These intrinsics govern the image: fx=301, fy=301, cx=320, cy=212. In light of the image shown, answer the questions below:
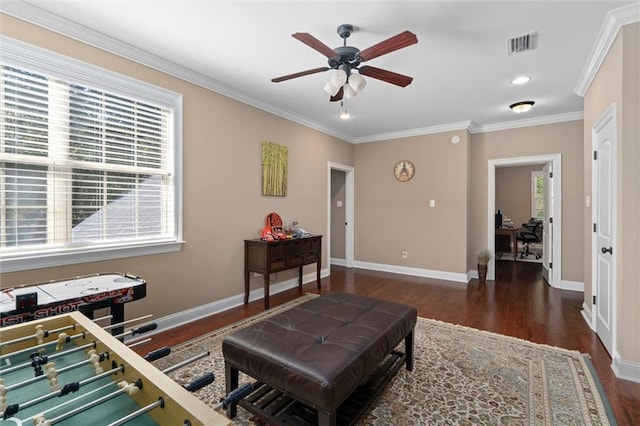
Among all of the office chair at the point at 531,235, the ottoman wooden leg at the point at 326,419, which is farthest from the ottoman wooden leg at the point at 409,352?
the office chair at the point at 531,235

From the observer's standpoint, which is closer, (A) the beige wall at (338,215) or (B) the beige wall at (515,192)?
(A) the beige wall at (338,215)

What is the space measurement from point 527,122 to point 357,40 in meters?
3.79

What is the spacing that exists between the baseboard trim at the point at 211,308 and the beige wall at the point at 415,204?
2.12 m

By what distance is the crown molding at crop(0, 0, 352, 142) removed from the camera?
2133mm

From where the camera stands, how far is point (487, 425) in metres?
1.72

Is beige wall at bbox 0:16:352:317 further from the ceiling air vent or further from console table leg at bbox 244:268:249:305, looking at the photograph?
the ceiling air vent

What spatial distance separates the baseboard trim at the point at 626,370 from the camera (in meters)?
2.16

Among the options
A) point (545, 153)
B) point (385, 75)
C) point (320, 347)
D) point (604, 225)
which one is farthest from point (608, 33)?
point (320, 347)

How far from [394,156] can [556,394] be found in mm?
4365

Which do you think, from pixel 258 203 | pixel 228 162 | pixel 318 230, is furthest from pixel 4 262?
pixel 318 230

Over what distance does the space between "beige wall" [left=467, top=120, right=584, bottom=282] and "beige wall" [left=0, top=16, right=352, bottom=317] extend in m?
3.28

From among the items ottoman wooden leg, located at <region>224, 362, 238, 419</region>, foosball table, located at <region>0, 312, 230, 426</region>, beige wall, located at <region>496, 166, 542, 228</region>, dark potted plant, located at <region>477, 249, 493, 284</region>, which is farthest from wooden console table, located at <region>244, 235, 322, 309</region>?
beige wall, located at <region>496, 166, 542, 228</region>

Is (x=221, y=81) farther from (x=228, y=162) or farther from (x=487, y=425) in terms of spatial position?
(x=487, y=425)

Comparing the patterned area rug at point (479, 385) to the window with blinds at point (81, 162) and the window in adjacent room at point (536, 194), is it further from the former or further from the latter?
the window in adjacent room at point (536, 194)
